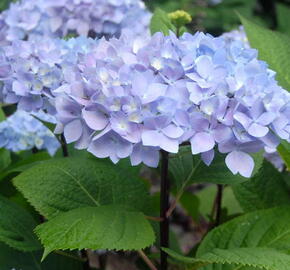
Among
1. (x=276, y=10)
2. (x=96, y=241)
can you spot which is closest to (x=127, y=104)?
(x=96, y=241)

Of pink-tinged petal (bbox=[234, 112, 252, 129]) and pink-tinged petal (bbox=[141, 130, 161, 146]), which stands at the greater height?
pink-tinged petal (bbox=[234, 112, 252, 129])

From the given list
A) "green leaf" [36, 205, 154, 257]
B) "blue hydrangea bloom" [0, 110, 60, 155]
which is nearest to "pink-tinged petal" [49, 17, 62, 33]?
"blue hydrangea bloom" [0, 110, 60, 155]

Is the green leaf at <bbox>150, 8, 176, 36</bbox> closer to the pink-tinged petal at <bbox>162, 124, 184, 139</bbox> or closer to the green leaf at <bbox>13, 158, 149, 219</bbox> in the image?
the green leaf at <bbox>13, 158, 149, 219</bbox>

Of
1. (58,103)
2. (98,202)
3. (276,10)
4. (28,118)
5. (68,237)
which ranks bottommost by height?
(276,10)

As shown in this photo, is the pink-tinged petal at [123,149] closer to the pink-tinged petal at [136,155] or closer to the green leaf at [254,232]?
the pink-tinged petal at [136,155]

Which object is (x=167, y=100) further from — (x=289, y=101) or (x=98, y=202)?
(x=98, y=202)

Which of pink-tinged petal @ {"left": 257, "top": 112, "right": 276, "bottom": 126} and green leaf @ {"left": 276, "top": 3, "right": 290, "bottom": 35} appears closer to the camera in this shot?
pink-tinged petal @ {"left": 257, "top": 112, "right": 276, "bottom": 126}

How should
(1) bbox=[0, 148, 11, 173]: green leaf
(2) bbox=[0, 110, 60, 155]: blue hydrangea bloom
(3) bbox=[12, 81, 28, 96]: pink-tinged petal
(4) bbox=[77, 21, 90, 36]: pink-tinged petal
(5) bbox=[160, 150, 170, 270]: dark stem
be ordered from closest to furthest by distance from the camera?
(5) bbox=[160, 150, 170, 270]: dark stem < (3) bbox=[12, 81, 28, 96]: pink-tinged petal < (1) bbox=[0, 148, 11, 173]: green leaf < (2) bbox=[0, 110, 60, 155]: blue hydrangea bloom < (4) bbox=[77, 21, 90, 36]: pink-tinged petal
